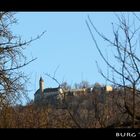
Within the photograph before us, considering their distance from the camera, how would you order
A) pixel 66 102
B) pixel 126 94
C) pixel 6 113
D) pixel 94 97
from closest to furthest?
pixel 126 94 → pixel 94 97 → pixel 66 102 → pixel 6 113

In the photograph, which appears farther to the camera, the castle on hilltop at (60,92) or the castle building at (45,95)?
the castle building at (45,95)

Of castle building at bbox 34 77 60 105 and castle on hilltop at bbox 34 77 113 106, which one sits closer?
castle on hilltop at bbox 34 77 113 106

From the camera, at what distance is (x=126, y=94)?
13.9ft

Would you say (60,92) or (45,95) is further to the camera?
(45,95)

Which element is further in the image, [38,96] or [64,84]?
[38,96]

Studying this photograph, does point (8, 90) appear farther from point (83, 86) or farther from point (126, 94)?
point (126, 94)

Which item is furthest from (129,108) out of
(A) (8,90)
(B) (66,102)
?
(A) (8,90)

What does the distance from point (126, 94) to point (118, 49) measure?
0.50 meters

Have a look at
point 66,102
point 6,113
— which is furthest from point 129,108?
point 6,113
